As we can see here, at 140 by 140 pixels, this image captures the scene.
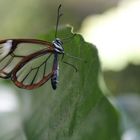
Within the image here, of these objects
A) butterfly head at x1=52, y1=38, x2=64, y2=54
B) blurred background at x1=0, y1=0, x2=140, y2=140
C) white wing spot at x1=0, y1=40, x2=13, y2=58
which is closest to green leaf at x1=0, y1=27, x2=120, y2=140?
butterfly head at x1=52, y1=38, x2=64, y2=54

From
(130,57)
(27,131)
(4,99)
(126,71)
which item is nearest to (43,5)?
(126,71)

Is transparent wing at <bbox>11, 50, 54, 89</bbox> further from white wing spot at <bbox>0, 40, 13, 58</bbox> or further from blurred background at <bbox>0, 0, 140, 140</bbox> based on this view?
blurred background at <bbox>0, 0, 140, 140</bbox>

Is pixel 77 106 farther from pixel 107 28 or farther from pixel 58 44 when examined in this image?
pixel 107 28

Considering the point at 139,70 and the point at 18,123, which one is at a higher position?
the point at 18,123

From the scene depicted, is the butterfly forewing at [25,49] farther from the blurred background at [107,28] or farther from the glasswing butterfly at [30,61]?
the blurred background at [107,28]

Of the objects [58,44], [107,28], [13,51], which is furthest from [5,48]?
[107,28]

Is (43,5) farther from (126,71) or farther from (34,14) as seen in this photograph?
(126,71)

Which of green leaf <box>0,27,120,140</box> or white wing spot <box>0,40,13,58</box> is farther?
white wing spot <box>0,40,13,58</box>

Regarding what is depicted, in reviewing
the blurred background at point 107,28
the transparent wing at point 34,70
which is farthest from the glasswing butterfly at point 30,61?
the blurred background at point 107,28
